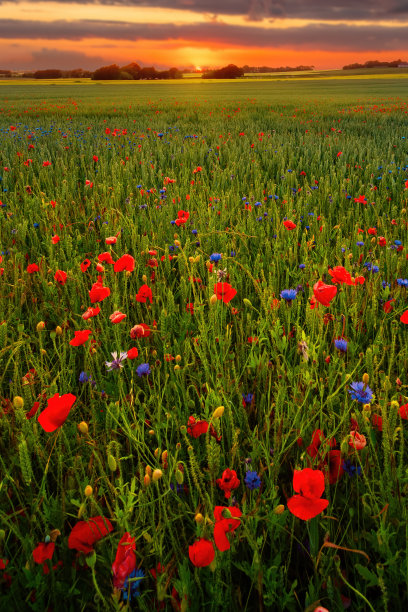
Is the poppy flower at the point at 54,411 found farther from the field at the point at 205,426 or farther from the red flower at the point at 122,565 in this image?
the red flower at the point at 122,565

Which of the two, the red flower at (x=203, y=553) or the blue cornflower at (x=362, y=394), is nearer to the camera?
the red flower at (x=203, y=553)

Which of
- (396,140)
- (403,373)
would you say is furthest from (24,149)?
(403,373)

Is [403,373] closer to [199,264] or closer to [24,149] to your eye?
[199,264]

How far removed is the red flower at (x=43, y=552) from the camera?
3.14 ft

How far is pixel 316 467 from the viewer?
1.21 m

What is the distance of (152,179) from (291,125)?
6956 mm

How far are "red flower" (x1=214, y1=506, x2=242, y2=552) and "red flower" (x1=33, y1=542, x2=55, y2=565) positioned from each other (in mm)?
373

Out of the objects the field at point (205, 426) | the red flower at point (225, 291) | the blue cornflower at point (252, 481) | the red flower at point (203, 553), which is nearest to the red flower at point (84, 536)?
the field at point (205, 426)

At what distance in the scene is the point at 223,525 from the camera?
93cm

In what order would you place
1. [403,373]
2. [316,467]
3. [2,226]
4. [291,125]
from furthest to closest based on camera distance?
[291,125] → [2,226] → [403,373] → [316,467]

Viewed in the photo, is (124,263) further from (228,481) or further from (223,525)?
(223,525)

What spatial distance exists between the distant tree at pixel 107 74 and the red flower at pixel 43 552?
3323 inches

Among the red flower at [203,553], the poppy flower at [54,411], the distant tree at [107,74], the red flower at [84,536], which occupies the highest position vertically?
the distant tree at [107,74]

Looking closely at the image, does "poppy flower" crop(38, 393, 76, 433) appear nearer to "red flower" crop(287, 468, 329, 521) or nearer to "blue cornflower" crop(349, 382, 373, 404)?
"red flower" crop(287, 468, 329, 521)
